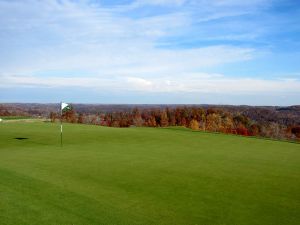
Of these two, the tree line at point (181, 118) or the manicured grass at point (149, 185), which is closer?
the manicured grass at point (149, 185)

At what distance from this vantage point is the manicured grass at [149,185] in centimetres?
679

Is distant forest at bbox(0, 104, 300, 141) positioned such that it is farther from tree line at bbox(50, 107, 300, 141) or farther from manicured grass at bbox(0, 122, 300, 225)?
manicured grass at bbox(0, 122, 300, 225)

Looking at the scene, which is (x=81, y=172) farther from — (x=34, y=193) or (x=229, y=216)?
(x=229, y=216)

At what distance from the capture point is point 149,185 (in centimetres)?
918

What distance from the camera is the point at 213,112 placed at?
10400 cm

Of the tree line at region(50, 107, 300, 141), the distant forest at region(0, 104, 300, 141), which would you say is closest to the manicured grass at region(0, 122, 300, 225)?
the distant forest at region(0, 104, 300, 141)

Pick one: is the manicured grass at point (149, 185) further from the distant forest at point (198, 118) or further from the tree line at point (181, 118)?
the tree line at point (181, 118)

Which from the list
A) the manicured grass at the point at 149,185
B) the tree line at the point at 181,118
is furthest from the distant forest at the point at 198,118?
the manicured grass at the point at 149,185

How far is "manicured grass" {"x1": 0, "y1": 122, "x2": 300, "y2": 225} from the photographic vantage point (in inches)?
267

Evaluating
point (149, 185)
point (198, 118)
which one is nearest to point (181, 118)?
point (198, 118)

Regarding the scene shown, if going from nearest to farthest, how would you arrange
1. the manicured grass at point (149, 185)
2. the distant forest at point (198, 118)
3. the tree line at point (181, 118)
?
1. the manicured grass at point (149, 185)
2. the distant forest at point (198, 118)
3. the tree line at point (181, 118)

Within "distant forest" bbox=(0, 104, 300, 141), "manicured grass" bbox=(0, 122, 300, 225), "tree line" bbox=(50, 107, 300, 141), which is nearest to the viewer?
"manicured grass" bbox=(0, 122, 300, 225)

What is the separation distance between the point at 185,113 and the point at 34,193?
98000 millimetres

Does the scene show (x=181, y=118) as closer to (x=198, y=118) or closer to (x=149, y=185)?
(x=198, y=118)
